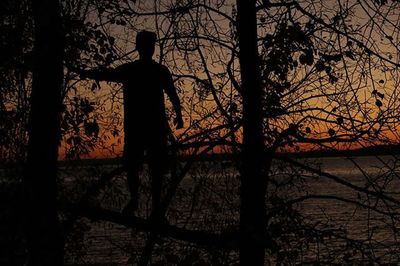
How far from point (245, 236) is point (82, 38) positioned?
473 cm

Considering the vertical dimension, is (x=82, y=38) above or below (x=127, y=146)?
above

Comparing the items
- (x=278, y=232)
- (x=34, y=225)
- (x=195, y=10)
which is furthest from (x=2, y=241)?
(x=195, y=10)

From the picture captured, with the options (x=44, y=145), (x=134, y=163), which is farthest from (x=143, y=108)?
(x=44, y=145)

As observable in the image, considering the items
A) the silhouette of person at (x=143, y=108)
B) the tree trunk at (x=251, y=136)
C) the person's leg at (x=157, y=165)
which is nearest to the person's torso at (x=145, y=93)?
the silhouette of person at (x=143, y=108)

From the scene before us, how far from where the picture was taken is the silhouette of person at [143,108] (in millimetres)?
7562

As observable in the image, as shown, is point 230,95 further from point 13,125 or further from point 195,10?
point 13,125

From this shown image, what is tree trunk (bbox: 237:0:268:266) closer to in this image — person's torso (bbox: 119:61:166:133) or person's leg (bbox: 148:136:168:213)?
person's leg (bbox: 148:136:168:213)

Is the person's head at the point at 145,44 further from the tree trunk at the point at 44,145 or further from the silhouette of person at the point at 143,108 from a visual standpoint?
the tree trunk at the point at 44,145

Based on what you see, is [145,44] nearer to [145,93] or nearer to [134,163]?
[145,93]

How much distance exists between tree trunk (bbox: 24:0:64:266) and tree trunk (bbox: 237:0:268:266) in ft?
8.01

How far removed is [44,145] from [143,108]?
53.1 inches

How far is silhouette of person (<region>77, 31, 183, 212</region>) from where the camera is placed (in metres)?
7.56

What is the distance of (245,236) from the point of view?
6.87 metres

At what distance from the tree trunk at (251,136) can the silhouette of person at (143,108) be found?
1.06 meters
